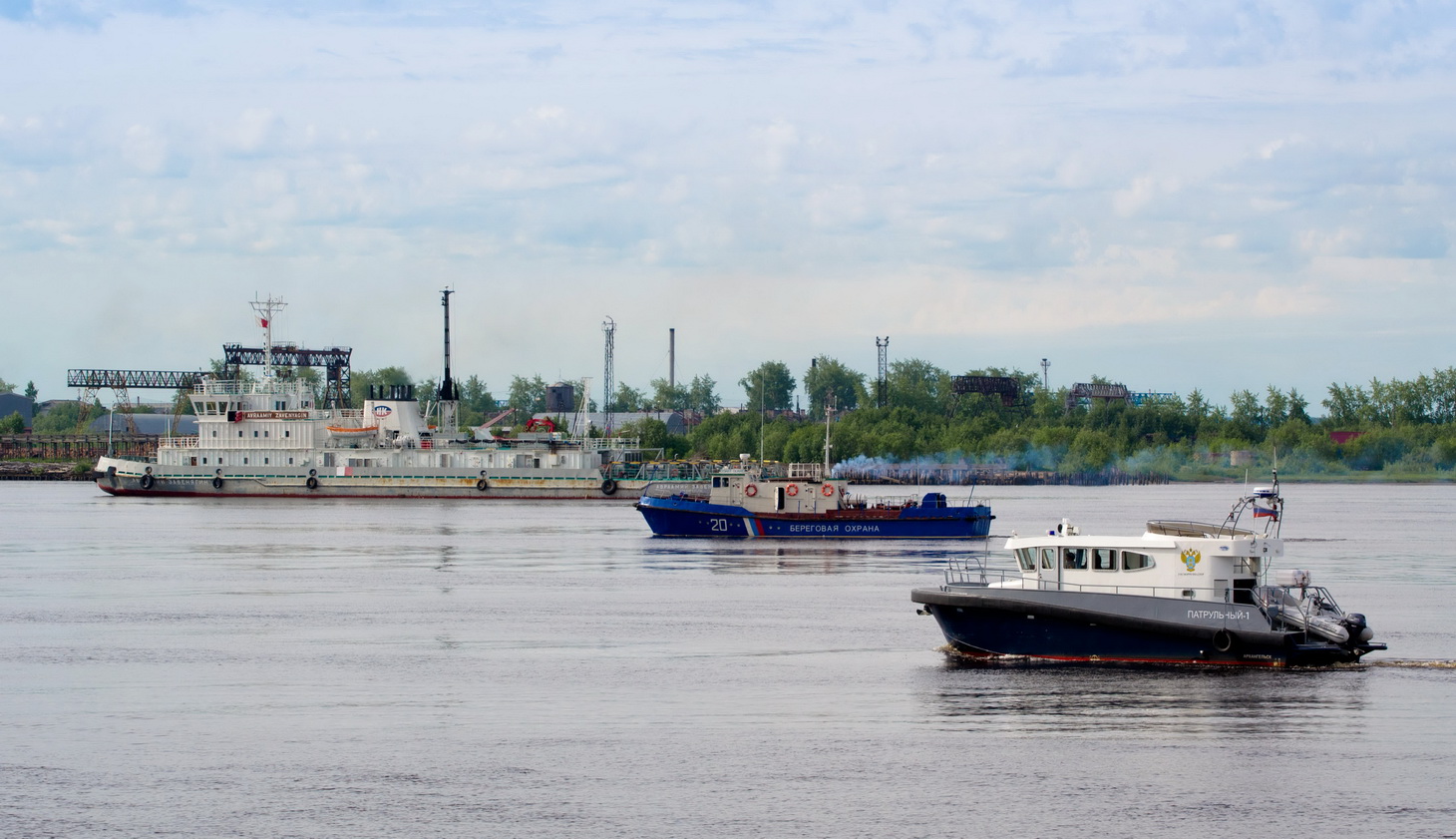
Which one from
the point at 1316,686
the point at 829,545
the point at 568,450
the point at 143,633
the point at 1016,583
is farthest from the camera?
the point at 568,450

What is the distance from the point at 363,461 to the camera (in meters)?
145

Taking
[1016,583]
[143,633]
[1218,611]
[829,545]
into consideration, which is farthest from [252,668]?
[829,545]

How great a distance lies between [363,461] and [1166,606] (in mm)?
116231

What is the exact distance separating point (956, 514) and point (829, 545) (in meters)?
8.68

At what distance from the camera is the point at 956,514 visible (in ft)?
285

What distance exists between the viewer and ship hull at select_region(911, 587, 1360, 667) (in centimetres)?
3778

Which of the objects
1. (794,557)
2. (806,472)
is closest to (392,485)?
(806,472)

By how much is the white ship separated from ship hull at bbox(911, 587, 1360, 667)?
10212cm

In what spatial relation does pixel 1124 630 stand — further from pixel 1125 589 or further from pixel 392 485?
pixel 392 485

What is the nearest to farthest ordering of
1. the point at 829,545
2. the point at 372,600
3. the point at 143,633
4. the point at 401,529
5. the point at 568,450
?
the point at 143,633
the point at 372,600
the point at 829,545
the point at 401,529
the point at 568,450

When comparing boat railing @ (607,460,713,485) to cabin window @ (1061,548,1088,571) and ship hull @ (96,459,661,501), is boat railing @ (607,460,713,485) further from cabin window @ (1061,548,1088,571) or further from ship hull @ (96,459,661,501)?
cabin window @ (1061,548,1088,571)

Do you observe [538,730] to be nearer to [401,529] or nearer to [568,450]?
[401,529]

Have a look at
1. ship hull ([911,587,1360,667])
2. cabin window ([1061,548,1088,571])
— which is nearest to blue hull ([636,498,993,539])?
ship hull ([911,587,1360,667])

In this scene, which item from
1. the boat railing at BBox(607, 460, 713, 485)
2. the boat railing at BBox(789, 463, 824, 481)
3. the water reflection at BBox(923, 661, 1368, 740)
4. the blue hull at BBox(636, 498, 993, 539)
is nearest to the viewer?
the water reflection at BBox(923, 661, 1368, 740)
